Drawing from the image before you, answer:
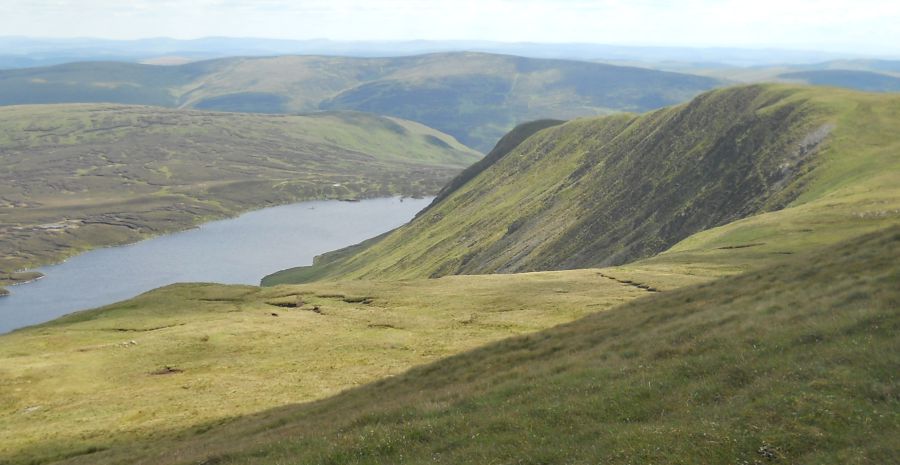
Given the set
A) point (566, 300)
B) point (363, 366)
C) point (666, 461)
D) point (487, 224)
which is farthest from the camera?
point (487, 224)

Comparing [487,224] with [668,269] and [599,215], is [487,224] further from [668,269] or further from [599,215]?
[668,269]

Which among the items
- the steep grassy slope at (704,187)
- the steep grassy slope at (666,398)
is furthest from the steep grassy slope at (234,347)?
the steep grassy slope at (704,187)

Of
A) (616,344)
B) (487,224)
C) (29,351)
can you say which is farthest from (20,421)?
(487,224)

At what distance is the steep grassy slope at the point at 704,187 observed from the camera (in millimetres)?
102438

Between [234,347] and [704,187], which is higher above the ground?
[704,187]

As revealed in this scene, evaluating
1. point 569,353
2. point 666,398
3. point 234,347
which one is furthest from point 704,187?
point 666,398

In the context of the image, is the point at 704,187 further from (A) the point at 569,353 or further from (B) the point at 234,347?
(A) the point at 569,353

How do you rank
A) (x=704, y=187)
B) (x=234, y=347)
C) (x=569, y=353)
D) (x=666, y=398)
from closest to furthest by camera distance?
(x=666, y=398) → (x=569, y=353) → (x=234, y=347) → (x=704, y=187)

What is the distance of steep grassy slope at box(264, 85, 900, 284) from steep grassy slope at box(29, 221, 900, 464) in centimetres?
4104

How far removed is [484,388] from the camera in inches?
1420

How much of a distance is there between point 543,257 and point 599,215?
17946 mm

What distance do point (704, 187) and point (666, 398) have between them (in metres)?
119

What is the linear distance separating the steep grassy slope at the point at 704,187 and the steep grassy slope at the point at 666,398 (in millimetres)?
41042

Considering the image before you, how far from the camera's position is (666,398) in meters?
28.1
